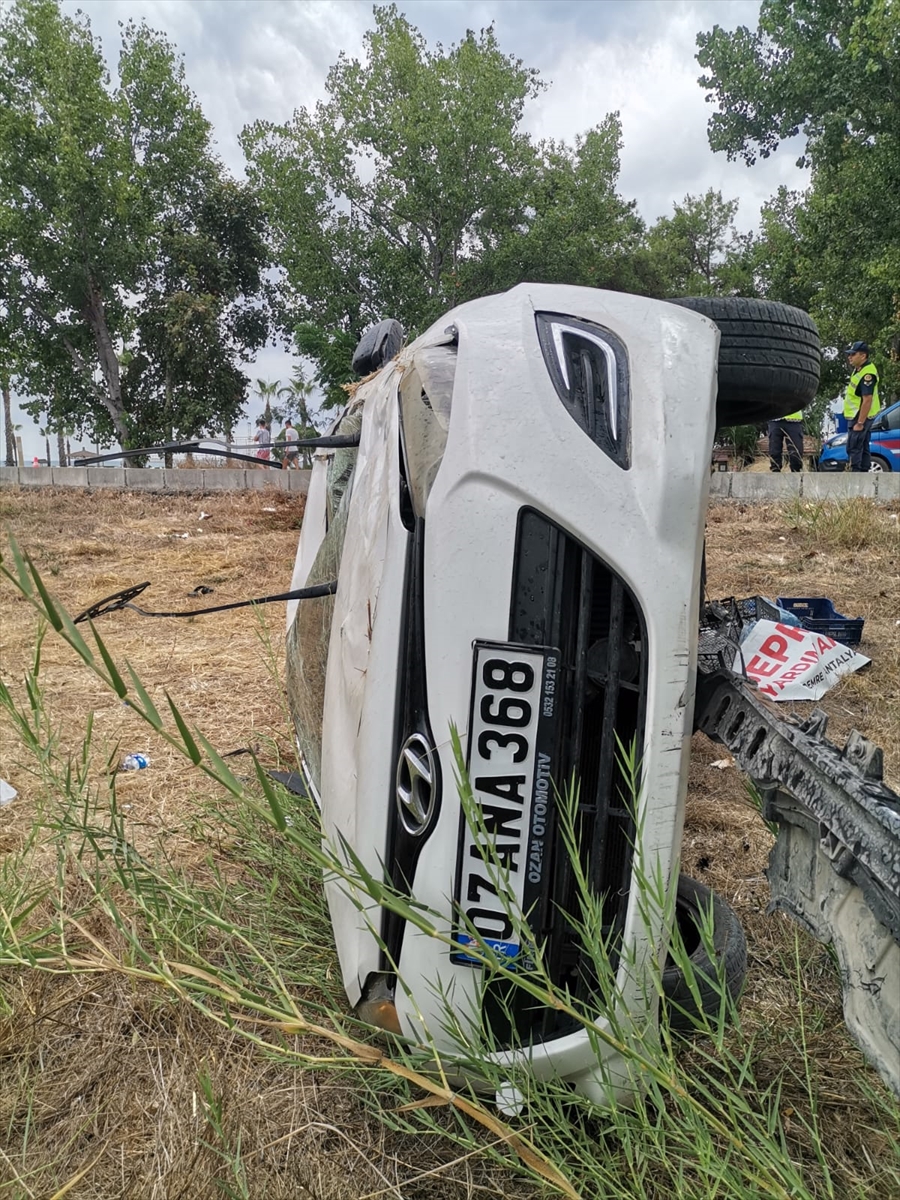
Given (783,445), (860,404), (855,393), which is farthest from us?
(783,445)

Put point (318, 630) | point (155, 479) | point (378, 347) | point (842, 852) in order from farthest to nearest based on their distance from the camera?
point (155, 479), point (378, 347), point (318, 630), point (842, 852)

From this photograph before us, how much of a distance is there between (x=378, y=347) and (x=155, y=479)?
11986mm

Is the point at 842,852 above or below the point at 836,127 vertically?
below

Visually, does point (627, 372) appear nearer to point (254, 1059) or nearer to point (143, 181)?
point (254, 1059)

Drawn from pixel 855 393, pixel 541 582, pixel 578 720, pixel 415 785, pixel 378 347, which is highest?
pixel 855 393

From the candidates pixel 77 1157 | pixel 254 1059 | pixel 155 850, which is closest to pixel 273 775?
pixel 155 850

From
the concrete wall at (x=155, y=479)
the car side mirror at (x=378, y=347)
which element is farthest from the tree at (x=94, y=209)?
the car side mirror at (x=378, y=347)

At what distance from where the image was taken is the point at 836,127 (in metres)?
21.0

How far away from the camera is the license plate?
3.84 feet

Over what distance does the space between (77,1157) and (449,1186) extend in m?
0.61

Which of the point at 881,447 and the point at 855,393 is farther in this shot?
the point at 881,447

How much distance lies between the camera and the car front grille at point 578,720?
1.18 metres

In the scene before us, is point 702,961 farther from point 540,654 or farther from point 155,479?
point 155,479

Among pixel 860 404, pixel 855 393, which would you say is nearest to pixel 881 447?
pixel 855 393
